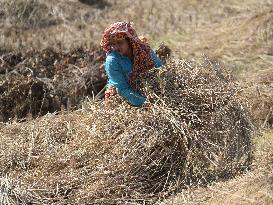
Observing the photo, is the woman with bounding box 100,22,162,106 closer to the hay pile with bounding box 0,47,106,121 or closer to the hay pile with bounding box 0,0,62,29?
the hay pile with bounding box 0,47,106,121

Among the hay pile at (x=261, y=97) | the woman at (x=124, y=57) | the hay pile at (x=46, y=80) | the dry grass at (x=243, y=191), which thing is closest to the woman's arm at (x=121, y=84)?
the woman at (x=124, y=57)

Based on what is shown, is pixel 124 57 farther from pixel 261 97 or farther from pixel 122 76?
pixel 261 97

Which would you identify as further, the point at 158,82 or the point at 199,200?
the point at 158,82

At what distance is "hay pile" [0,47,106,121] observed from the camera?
6.40m

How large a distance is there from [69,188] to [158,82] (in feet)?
3.08

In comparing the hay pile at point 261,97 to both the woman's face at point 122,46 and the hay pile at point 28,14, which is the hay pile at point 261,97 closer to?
the woman's face at point 122,46

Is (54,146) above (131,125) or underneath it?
underneath

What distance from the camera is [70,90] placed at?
660cm

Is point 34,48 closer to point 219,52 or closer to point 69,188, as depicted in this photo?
point 219,52

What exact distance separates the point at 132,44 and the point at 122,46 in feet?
0.24

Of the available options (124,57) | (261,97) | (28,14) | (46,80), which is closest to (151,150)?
(124,57)

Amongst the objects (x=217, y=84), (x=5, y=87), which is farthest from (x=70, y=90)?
(x=217, y=84)

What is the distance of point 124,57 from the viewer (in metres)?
4.43

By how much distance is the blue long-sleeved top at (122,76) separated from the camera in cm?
426
